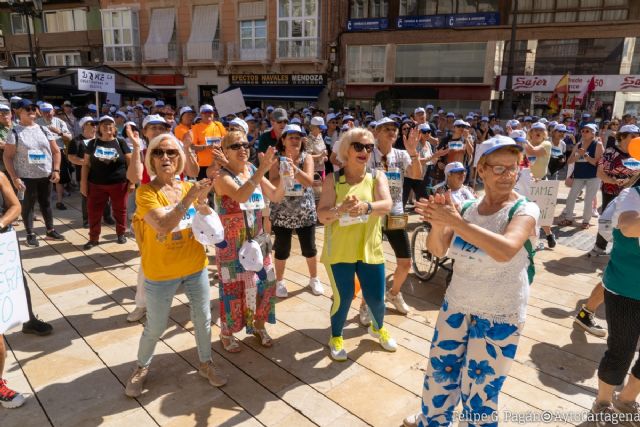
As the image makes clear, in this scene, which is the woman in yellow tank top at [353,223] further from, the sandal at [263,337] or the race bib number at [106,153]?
the race bib number at [106,153]

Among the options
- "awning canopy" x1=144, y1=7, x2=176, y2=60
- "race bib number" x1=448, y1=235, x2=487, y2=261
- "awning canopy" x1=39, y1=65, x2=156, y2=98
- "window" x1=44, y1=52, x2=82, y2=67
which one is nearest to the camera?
"race bib number" x1=448, y1=235, x2=487, y2=261

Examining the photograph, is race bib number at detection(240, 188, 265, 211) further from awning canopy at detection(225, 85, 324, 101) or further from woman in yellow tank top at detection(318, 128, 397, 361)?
awning canopy at detection(225, 85, 324, 101)

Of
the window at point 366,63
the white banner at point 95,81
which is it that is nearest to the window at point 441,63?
the window at point 366,63

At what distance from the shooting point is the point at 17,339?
3988mm

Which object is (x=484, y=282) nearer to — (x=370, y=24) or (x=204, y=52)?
(x=370, y=24)

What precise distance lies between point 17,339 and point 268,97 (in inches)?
951

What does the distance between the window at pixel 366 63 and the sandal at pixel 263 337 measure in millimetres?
23470

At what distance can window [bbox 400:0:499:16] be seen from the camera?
23.2 m

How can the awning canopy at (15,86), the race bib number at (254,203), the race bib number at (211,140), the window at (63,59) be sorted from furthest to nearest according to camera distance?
the window at (63,59) → the awning canopy at (15,86) → the race bib number at (211,140) → the race bib number at (254,203)

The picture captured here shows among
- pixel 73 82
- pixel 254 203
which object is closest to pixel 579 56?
pixel 73 82

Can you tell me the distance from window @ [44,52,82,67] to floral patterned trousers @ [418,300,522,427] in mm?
35368

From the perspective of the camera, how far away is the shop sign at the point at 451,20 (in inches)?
891

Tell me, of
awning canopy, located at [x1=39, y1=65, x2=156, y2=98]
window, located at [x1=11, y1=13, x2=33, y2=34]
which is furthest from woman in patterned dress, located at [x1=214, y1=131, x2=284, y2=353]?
window, located at [x1=11, y1=13, x2=33, y2=34]

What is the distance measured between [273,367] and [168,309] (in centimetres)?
103
